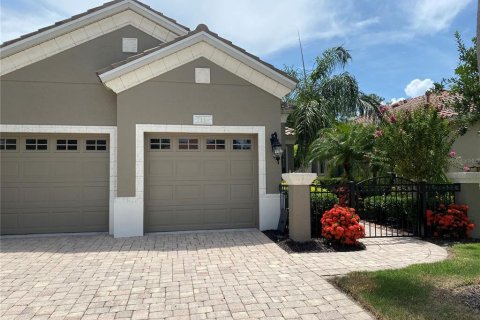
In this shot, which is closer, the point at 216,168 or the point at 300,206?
the point at 300,206

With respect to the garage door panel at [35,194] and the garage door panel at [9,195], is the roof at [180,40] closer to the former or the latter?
the garage door panel at [35,194]

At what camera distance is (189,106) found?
354 inches

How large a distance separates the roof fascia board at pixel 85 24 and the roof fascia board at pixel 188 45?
5.59 ft

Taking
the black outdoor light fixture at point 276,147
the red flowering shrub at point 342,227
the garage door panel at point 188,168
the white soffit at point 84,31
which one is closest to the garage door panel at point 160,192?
the garage door panel at point 188,168

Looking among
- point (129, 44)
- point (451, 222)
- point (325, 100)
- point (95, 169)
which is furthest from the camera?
point (325, 100)

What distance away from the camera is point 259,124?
9.34 meters

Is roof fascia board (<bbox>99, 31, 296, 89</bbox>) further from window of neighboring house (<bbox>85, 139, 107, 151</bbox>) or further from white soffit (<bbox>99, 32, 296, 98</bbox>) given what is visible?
window of neighboring house (<bbox>85, 139, 107, 151</bbox>)

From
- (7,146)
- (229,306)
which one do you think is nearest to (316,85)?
(7,146)

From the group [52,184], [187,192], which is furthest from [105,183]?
[187,192]

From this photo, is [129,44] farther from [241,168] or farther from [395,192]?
[395,192]

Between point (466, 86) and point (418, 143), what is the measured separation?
4.11 meters

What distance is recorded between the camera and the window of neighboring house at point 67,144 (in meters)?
9.00

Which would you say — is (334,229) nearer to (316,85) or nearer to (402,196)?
(402,196)

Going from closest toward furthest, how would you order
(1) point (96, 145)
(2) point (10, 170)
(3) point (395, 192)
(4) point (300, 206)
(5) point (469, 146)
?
(4) point (300, 206) < (2) point (10, 170) < (3) point (395, 192) < (1) point (96, 145) < (5) point (469, 146)
